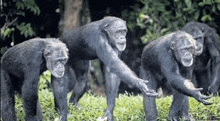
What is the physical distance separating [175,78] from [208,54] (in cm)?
254

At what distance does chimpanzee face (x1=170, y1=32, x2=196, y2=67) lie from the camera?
6098 mm

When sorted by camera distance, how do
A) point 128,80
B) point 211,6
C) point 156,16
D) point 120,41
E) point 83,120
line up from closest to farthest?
point 128,80 < point 120,41 < point 83,120 < point 211,6 < point 156,16

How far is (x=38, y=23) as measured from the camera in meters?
11.0

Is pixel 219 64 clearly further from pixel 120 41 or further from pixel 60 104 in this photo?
pixel 60 104

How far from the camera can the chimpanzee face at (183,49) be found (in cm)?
610

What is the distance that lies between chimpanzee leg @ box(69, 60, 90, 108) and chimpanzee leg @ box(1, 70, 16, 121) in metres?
1.13

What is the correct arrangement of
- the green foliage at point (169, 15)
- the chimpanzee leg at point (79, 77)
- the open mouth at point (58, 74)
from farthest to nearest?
the green foliage at point (169, 15) < the chimpanzee leg at point (79, 77) < the open mouth at point (58, 74)

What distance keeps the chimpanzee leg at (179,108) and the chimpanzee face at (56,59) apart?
1740 millimetres

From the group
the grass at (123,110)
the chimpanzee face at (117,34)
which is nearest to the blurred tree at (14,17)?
the grass at (123,110)

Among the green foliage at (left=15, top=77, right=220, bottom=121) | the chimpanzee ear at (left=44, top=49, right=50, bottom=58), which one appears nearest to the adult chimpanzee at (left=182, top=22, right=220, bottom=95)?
the green foliage at (left=15, top=77, right=220, bottom=121)

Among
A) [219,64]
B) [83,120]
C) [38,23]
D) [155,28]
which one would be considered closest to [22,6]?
[38,23]

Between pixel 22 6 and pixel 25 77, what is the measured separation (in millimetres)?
4093

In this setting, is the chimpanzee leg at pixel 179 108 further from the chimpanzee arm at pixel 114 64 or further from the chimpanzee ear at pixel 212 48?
the chimpanzee ear at pixel 212 48

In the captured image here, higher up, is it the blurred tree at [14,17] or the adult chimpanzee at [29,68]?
the blurred tree at [14,17]
